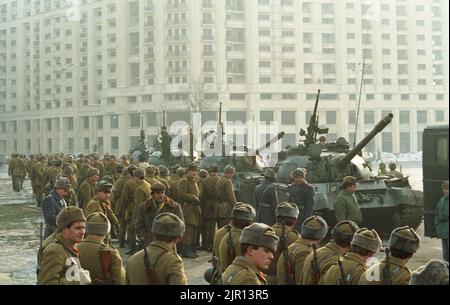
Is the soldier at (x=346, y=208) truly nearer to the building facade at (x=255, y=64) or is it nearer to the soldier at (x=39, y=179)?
the soldier at (x=39, y=179)

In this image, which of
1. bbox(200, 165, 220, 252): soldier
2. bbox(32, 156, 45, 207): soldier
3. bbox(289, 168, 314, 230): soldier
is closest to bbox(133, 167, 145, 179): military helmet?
bbox(200, 165, 220, 252): soldier

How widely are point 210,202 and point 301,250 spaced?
664 cm

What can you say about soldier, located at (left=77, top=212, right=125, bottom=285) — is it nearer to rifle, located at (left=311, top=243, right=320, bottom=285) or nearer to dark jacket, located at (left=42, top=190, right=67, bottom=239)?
rifle, located at (left=311, top=243, right=320, bottom=285)

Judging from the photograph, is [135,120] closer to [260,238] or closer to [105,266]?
[105,266]

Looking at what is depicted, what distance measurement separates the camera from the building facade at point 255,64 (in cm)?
6600

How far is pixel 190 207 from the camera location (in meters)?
11.7

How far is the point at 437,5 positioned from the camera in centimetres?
7144

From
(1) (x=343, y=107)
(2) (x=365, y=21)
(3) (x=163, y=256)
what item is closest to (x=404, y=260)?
(3) (x=163, y=256)

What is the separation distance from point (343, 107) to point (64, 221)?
65.0 m

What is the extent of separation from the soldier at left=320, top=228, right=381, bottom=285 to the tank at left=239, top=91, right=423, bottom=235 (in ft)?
23.9

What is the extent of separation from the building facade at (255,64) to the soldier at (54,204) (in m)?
53.2

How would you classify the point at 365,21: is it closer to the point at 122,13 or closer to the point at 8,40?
the point at 122,13

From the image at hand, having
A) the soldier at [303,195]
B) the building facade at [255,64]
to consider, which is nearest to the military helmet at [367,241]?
the soldier at [303,195]
